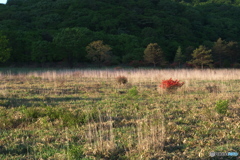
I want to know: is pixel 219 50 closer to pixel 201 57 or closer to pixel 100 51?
pixel 201 57

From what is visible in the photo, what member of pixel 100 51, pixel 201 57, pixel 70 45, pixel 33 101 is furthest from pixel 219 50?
pixel 33 101

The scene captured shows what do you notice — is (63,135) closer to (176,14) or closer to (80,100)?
(80,100)

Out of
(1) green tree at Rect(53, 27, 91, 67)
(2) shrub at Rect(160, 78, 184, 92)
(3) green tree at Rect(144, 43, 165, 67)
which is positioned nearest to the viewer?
(2) shrub at Rect(160, 78, 184, 92)

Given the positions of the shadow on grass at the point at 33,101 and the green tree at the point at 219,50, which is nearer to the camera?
the shadow on grass at the point at 33,101

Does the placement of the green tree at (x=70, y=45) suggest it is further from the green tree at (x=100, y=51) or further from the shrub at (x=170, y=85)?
the shrub at (x=170, y=85)

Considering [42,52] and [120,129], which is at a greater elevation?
[42,52]

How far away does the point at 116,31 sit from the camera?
56.6 metres

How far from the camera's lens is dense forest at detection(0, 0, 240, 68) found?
35812 mm

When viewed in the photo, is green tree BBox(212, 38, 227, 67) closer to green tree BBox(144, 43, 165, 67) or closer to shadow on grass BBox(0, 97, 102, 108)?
green tree BBox(144, 43, 165, 67)

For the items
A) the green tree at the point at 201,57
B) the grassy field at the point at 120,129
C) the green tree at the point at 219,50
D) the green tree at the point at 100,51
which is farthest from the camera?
the green tree at the point at 219,50

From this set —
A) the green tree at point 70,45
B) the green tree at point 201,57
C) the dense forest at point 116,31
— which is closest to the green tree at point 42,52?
the dense forest at point 116,31

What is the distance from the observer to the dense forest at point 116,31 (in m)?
35.8

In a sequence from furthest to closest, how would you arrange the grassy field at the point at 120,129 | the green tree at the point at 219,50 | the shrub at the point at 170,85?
the green tree at the point at 219,50 < the shrub at the point at 170,85 < the grassy field at the point at 120,129

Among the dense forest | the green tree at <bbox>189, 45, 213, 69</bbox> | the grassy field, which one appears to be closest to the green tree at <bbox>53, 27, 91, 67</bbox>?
the dense forest
